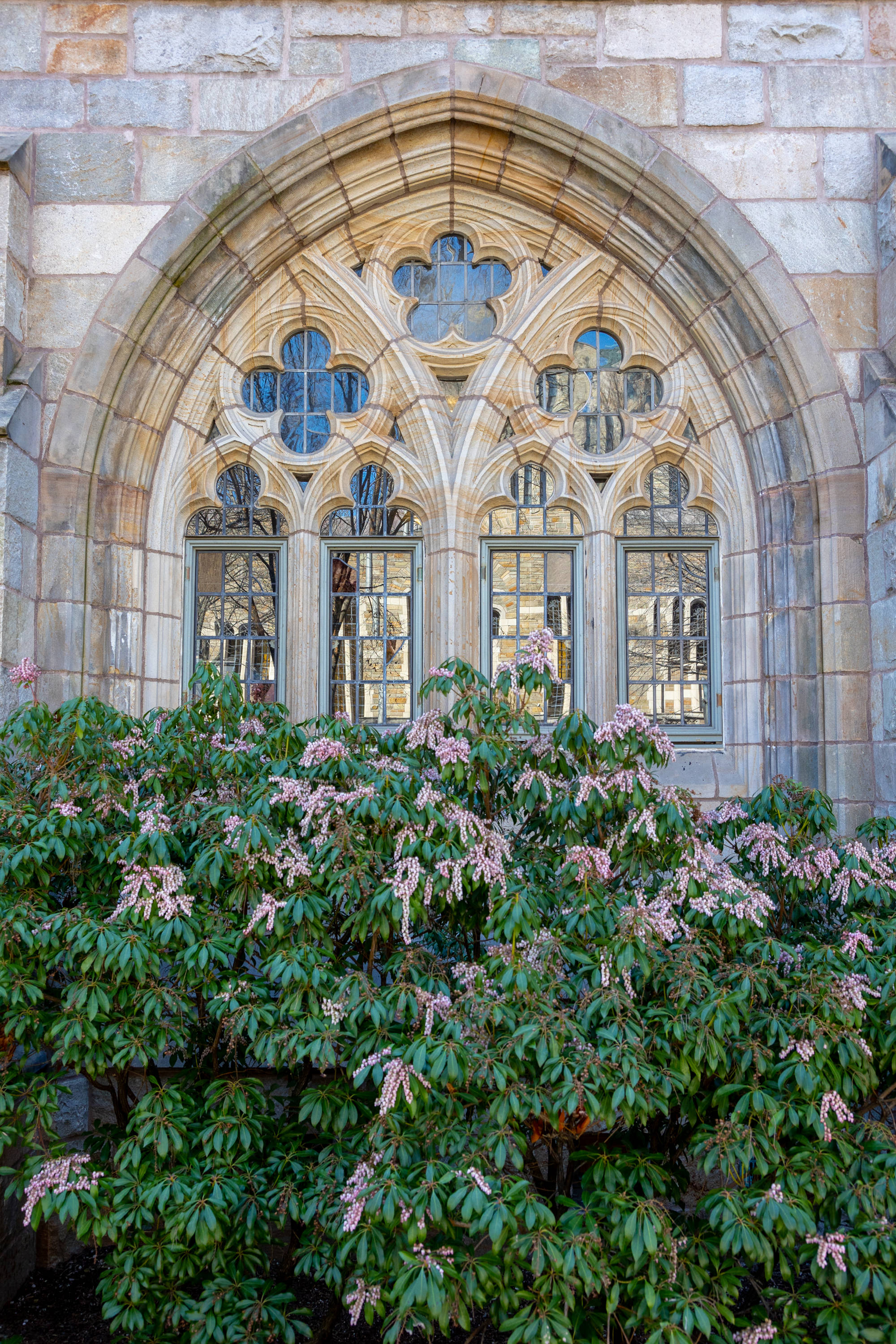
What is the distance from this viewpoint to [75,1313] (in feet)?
11.8

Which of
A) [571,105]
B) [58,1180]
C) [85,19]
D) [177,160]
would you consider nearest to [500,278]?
[571,105]

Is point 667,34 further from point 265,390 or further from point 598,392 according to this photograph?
point 265,390

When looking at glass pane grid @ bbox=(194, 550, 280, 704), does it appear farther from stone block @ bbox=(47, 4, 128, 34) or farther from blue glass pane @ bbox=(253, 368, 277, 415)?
stone block @ bbox=(47, 4, 128, 34)

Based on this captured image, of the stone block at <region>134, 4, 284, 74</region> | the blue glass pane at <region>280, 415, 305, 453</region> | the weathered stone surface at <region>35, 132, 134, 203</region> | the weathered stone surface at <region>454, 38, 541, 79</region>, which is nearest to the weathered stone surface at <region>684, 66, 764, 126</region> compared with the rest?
the weathered stone surface at <region>454, 38, 541, 79</region>

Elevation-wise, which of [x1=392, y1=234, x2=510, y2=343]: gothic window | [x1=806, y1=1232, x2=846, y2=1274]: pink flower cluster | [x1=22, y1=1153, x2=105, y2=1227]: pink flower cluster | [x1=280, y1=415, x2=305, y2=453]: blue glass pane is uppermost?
[x1=392, y1=234, x2=510, y2=343]: gothic window

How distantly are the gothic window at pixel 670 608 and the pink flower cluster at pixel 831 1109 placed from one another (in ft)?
8.01

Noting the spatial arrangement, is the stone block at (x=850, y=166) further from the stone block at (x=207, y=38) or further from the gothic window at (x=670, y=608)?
the stone block at (x=207, y=38)

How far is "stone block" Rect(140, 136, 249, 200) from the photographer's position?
447 centimetres

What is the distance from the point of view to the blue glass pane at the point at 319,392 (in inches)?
194

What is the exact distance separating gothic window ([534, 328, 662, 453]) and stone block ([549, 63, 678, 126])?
1013 mm

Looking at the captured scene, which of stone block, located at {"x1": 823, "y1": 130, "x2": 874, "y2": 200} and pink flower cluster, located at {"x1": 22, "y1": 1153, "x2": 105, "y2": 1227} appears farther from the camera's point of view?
stone block, located at {"x1": 823, "y1": 130, "x2": 874, "y2": 200}

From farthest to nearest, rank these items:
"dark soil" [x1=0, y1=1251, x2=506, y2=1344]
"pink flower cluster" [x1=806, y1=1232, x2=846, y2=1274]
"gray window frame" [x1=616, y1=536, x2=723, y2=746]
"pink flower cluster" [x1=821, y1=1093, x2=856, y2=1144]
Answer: "gray window frame" [x1=616, y1=536, x2=723, y2=746] < "dark soil" [x1=0, y1=1251, x2=506, y2=1344] < "pink flower cluster" [x1=821, y1=1093, x2=856, y2=1144] < "pink flower cluster" [x1=806, y1=1232, x2=846, y2=1274]

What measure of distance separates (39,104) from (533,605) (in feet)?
11.2

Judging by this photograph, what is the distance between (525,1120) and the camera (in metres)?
2.69
